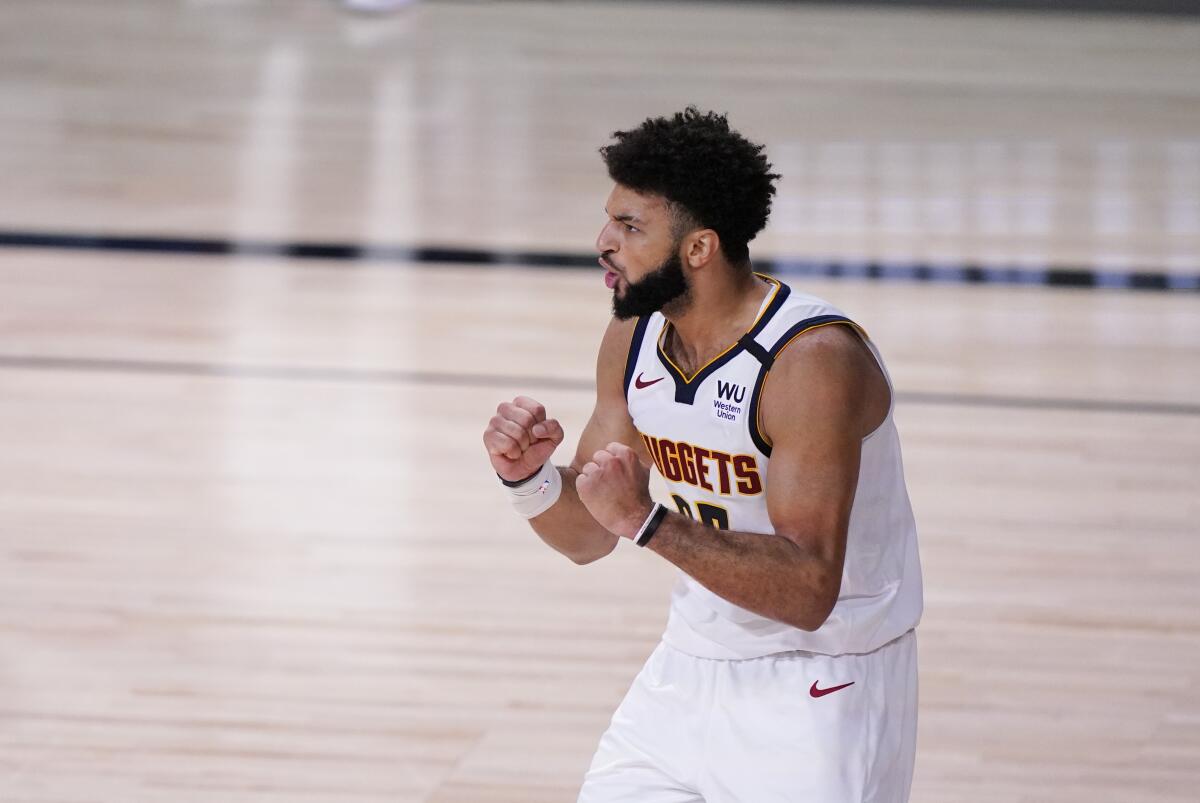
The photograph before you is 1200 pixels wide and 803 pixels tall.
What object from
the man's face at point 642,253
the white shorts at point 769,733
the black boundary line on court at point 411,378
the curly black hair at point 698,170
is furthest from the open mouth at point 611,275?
the black boundary line on court at point 411,378

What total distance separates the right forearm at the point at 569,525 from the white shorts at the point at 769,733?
225mm

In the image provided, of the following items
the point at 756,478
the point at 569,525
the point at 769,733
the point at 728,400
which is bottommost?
the point at 769,733

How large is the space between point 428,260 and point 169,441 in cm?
212

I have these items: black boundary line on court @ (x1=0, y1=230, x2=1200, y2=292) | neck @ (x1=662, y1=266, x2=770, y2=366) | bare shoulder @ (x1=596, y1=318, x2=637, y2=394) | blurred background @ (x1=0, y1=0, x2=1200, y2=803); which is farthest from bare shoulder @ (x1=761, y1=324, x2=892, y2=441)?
black boundary line on court @ (x1=0, y1=230, x2=1200, y2=292)

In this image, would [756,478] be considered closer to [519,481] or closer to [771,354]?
[771,354]

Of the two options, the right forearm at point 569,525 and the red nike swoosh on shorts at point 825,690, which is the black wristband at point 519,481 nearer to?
the right forearm at point 569,525

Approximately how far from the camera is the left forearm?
195 centimetres

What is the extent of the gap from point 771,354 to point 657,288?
0.57 feet

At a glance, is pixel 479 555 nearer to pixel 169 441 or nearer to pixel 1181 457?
pixel 169 441

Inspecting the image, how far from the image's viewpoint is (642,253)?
214 cm

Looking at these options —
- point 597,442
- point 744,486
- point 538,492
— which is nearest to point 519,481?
point 538,492

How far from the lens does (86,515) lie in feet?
14.6

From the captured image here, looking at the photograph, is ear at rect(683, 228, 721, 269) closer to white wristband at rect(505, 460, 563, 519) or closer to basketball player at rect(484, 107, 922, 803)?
basketball player at rect(484, 107, 922, 803)

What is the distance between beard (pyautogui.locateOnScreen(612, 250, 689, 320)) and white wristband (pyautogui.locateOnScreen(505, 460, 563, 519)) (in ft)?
0.96
